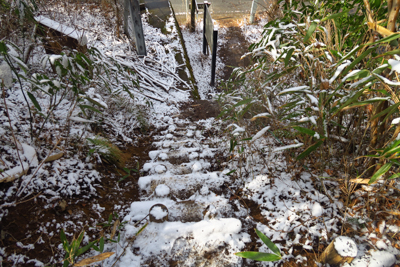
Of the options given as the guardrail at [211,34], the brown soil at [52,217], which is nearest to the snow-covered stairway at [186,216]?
the brown soil at [52,217]

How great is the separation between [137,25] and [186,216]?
3474 millimetres

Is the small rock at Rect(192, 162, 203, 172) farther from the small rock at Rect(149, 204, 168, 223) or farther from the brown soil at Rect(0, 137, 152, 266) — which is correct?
the small rock at Rect(149, 204, 168, 223)

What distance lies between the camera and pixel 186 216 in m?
1.46

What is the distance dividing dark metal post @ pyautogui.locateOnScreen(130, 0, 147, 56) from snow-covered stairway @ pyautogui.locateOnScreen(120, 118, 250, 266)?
2.62 meters

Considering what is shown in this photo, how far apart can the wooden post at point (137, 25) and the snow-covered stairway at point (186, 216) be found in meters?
2.62

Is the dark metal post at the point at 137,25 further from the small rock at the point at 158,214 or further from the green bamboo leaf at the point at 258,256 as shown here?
the green bamboo leaf at the point at 258,256

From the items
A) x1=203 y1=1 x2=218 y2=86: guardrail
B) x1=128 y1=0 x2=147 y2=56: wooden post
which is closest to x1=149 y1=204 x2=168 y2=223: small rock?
x1=128 y1=0 x2=147 y2=56: wooden post

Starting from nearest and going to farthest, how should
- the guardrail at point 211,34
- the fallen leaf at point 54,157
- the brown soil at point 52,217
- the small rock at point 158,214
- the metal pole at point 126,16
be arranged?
the brown soil at point 52,217 → the small rock at point 158,214 → the fallen leaf at point 54,157 → the metal pole at point 126,16 → the guardrail at point 211,34

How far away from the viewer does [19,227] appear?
1.19 m

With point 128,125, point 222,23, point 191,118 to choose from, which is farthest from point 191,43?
point 128,125

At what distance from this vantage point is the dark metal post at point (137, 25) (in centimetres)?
373

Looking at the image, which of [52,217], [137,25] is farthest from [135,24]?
[52,217]

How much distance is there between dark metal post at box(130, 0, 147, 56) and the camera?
12.3ft

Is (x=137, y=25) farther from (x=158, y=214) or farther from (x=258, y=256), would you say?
(x=258, y=256)
